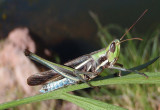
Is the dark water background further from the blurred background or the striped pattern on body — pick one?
the striped pattern on body

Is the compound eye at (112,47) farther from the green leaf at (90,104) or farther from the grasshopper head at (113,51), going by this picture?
the green leaf at (90,104)

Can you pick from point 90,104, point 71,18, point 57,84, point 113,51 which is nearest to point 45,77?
point 57,84

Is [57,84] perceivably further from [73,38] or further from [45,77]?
[73,38]

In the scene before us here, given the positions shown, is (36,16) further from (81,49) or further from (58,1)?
(81,49)

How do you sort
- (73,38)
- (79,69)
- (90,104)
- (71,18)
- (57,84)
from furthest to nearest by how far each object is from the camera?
(71,18) < (73,38) < (79,69) < (57,84) < (90,104)

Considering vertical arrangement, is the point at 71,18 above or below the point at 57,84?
above

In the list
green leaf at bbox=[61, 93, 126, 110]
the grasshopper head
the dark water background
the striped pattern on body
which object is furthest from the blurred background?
green leaf at bbox=[61, 93, 126, 110]

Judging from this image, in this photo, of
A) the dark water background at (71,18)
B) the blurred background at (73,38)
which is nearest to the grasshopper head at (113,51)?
the blurred background at (73,38)
